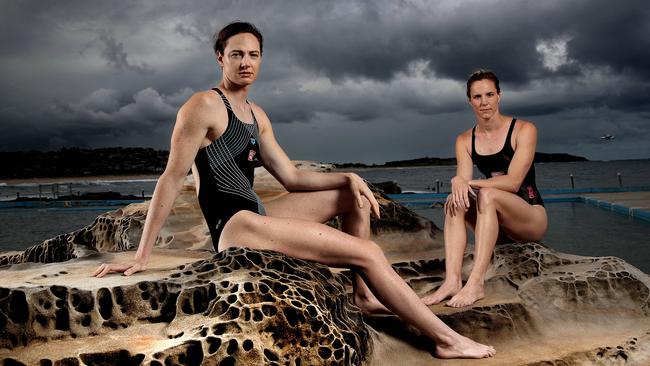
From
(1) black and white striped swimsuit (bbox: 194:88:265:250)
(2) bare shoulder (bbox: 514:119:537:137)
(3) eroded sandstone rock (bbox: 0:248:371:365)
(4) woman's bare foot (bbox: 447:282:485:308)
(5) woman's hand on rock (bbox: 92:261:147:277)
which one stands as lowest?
(4) woman's bare foot (bbox: 447:282:485:308)

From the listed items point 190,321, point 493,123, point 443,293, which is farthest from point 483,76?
point 190,321

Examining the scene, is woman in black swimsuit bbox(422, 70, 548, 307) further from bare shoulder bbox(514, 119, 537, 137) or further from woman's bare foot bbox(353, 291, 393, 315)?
woman's bare foot bbox(353, 291, 393, 315)

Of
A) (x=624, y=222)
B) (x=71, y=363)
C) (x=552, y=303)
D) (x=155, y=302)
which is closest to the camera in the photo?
(x=71, y=363)

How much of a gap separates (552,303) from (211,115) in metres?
2.35

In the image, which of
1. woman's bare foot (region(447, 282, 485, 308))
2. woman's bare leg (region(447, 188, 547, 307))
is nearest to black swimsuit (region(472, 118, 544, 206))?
woman's bare leg (region(447, 188, 547, 307))

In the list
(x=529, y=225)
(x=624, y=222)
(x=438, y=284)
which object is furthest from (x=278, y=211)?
(x=624, y=222)

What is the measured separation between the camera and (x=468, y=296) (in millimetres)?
3711

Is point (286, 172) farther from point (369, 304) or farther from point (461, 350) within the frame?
point (461, 350)

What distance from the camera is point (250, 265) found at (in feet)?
9.29

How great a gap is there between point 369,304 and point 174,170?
4.08 feet

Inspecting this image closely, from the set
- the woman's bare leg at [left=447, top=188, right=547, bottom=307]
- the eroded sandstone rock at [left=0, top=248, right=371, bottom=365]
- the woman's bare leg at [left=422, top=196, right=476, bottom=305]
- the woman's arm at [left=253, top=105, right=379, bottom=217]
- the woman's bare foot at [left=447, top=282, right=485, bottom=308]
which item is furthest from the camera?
the woman's bare leg at [left=422, top=196, right=476, bottom=305]

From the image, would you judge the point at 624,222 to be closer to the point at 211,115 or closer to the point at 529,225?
the point at 529,225

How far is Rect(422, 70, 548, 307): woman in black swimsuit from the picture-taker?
3812 millimetres

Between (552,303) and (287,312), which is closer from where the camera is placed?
(287,312)
